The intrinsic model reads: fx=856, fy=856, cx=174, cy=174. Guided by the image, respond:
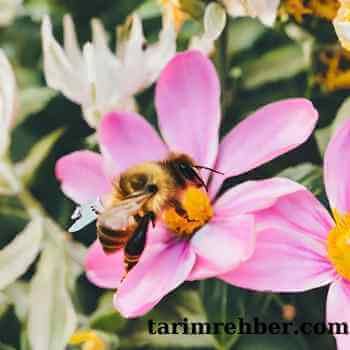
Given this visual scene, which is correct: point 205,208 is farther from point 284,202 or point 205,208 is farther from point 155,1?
point 155,1

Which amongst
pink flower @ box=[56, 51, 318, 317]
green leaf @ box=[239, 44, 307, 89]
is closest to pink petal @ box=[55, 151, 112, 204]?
pink flower @ box=[56, 51, 318, 317]

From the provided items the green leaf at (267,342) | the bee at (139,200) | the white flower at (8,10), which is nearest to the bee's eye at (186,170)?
the bee at (139,200)

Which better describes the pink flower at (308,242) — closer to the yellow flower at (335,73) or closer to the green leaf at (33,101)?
the yellow flower at (335,73)

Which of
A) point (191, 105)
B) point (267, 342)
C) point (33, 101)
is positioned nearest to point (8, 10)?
point (33, 101)

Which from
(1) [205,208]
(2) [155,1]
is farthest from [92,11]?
(1) [205,208]

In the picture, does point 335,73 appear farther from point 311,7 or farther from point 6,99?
point 6,99

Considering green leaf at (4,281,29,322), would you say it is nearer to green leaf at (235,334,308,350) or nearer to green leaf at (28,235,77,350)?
green leaf at (28,235,77,350)

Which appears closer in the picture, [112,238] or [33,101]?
[112,238]
